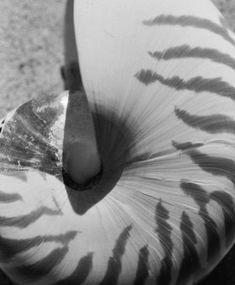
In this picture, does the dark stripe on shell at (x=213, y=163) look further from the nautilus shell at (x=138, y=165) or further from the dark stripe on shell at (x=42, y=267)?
the dark stripe on shell at (x=42, y=267)

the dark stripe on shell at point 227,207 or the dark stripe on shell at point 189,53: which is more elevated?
the dark stripe on shell at point 189,53

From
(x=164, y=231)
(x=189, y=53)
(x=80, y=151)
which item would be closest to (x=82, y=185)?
(x=80, y=151)

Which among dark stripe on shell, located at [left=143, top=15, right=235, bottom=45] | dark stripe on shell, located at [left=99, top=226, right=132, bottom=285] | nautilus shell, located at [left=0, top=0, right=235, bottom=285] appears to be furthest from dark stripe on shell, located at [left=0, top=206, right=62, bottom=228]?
dark stripe on shell, located at [left=143, top=15, right=235, bottom=45]

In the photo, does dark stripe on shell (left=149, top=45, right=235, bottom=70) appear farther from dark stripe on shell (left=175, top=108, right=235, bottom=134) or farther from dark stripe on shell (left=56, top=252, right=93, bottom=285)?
dark stripe on shell (left=56, top=252, right=93, bottom=285)

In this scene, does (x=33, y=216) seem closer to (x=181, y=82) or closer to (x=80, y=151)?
(x=80, y=151)

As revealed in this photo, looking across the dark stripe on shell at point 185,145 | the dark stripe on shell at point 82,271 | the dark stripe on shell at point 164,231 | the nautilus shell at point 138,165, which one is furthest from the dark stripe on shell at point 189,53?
the dark stripe on shell at point 82,271

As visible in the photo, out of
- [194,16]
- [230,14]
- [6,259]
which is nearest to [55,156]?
[6,259]

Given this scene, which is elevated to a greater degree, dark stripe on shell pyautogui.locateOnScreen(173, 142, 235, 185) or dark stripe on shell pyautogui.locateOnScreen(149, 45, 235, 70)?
dark stripe on shell pyautogui.locateOnScreen(149, 45, 235, 70)
